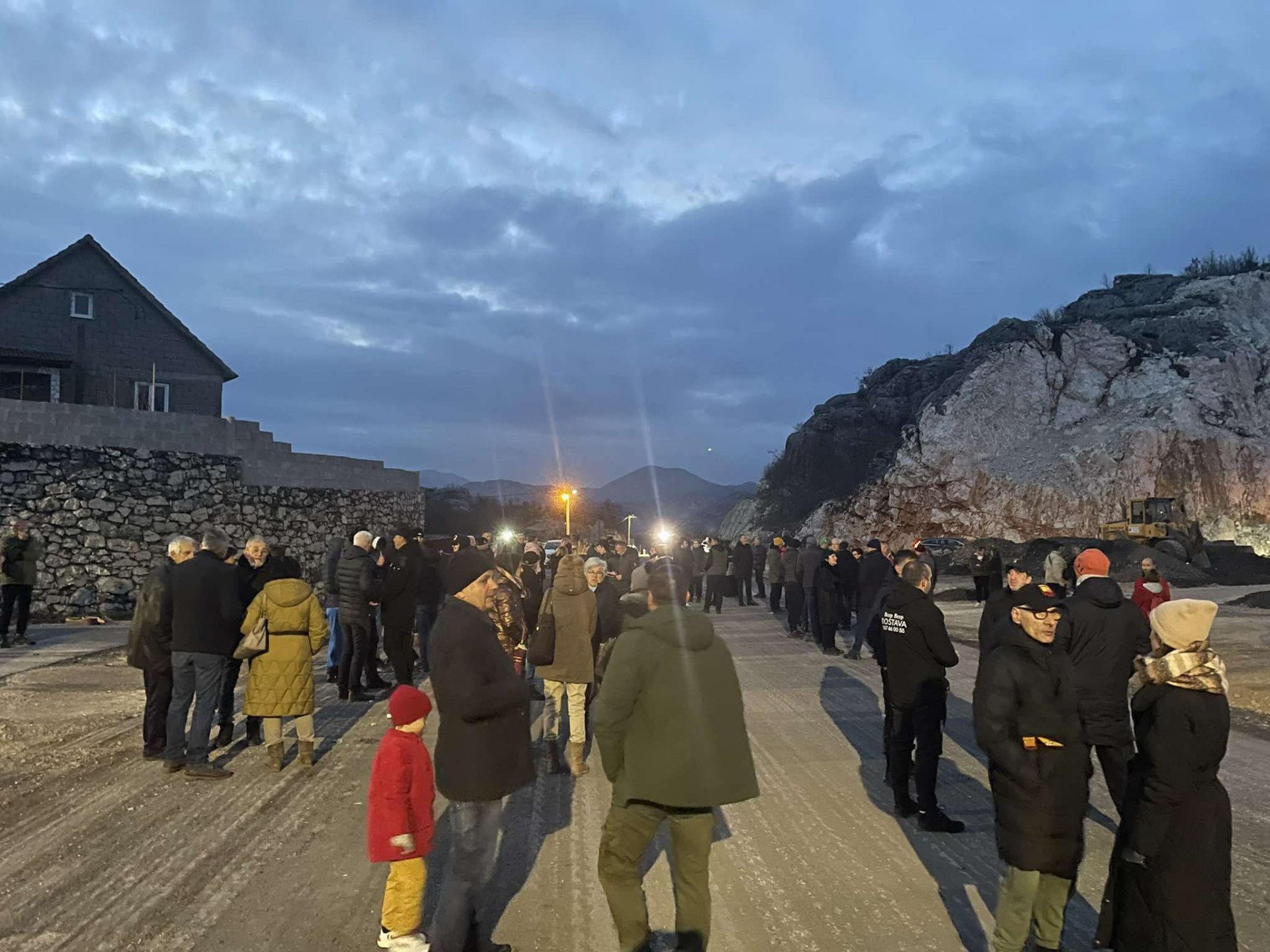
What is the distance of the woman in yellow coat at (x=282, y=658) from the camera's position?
23.3 feet

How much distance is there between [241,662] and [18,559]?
7306 mm

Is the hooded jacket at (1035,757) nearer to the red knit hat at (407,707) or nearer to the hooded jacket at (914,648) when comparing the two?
the hooded jacket at (914,648)

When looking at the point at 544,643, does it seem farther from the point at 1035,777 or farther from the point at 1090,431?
the point at 1090,431

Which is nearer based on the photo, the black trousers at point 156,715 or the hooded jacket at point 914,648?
the hooded jacket at point 914,648

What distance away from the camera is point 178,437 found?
772 inches

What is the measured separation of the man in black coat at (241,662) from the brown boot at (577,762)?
3.08m

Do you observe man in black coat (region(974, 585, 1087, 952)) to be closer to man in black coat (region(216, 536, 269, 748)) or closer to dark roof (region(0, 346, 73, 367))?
man in black coat (region(216, 536, 269, 748))

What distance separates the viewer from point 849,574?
17125 millimetres

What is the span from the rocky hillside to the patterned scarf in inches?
1670

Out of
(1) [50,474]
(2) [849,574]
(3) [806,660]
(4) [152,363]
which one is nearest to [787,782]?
(3) [806,660]

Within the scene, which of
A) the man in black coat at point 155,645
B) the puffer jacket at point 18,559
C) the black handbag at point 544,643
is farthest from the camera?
the puffer jacket at point 18,559

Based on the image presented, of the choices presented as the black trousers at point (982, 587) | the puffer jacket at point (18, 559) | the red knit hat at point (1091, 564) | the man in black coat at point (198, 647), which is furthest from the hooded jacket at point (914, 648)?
the black trousers at point (982, 587)

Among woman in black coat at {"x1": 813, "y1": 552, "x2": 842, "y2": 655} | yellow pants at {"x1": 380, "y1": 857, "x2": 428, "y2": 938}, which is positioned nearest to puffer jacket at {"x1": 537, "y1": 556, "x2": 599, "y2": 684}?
yellow pants at {"x1": 380, "y1": 857, "x2": 428, "y2": 938}

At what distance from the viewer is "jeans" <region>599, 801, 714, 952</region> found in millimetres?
3699
